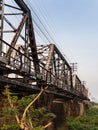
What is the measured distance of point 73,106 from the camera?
183 feet

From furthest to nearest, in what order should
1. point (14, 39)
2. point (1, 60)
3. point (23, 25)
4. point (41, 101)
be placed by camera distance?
point (41, 101)
point (23, 25)
point (14, 39)
point (1, 60)

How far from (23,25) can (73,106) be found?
34094mm

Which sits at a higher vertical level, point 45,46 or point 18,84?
point 45,46

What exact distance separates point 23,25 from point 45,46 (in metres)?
23.8

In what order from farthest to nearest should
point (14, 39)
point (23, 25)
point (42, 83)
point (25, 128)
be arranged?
point (42, 83), point (23, 25), point (14, 39), point (25, 128)

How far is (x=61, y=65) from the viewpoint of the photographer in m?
53.9

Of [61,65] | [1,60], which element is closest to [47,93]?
[1,60]

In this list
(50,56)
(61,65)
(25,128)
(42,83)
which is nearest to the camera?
(25,128)

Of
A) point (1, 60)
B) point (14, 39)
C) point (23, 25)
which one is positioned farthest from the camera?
point (23, 25)

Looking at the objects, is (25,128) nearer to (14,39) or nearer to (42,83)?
(14,39)

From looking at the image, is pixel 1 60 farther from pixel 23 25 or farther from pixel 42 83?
pixel 42 83

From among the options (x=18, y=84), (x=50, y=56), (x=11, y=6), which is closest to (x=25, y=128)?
(x=18, y=84)

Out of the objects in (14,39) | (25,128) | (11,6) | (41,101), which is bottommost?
(25,128)

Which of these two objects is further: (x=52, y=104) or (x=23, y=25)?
(x=52, y=104)
